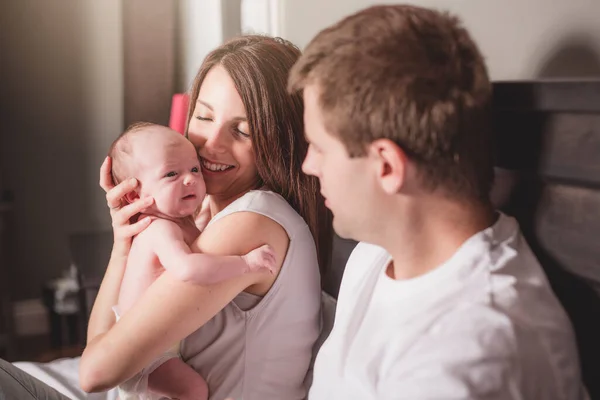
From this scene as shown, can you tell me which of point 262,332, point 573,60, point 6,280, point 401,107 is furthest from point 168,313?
point 6,280

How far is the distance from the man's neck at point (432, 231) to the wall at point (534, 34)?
367 mm

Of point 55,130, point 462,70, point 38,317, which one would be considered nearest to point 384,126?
point 462,70

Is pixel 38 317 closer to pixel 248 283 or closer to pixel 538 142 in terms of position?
pixel 248 283

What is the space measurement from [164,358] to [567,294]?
0.75 metres

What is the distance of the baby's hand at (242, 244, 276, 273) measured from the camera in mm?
1125

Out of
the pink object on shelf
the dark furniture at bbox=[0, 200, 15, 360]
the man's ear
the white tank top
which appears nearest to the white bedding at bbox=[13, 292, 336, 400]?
the white tank top

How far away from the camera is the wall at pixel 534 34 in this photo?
1.03m

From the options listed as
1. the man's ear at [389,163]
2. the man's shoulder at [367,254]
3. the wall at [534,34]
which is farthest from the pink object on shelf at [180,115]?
the man's ear at [389,163]

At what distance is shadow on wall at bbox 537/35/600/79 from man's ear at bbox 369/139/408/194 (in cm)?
40

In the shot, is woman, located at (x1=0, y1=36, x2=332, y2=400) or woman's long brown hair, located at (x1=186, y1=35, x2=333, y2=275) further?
woman's long brown hair, located at (x1=186, y1=35, x2=333, y2=275)

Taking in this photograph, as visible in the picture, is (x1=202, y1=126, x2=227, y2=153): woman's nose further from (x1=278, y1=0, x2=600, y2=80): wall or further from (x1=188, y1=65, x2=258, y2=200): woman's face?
(x1=278, y1=0, x2=600, y2=80): wall

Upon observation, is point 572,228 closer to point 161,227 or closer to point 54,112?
point 161,227

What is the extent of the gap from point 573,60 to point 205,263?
28.5 inches

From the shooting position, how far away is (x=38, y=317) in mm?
3232
